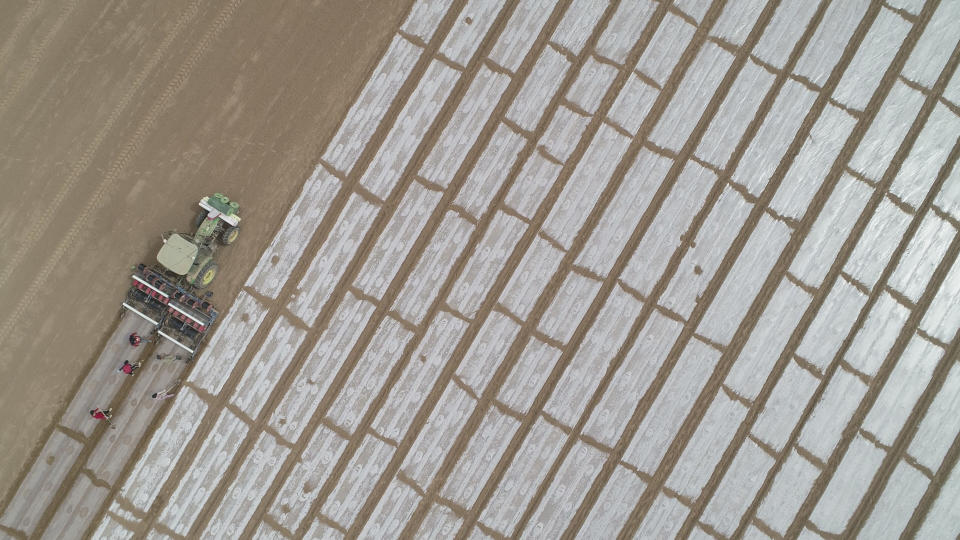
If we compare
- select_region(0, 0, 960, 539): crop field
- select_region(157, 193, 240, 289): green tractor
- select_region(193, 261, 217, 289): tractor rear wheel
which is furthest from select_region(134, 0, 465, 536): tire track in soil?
select_region(157, 193, 240, 289): green tractor

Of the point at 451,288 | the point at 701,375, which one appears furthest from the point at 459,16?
the point at 701,375

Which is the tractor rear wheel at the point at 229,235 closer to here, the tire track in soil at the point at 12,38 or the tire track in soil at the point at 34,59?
the tire track in soil at the point at 34,59

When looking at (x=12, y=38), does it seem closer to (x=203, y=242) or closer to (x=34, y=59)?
(x=34, y=59)

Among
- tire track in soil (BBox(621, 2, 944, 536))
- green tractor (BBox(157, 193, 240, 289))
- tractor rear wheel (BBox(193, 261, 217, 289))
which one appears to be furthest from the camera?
tire track in soil (BBox(621, 2, 944, 536))

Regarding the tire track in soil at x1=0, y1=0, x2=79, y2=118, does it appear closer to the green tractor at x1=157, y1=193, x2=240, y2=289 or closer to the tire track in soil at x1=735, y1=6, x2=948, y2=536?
the green tractor at x1=157, y1=193, x2=240, y2=289

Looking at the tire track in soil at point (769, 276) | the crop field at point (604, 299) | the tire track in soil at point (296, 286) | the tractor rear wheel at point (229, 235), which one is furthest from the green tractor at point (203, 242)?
the tire track in soil at point (769, 276)
